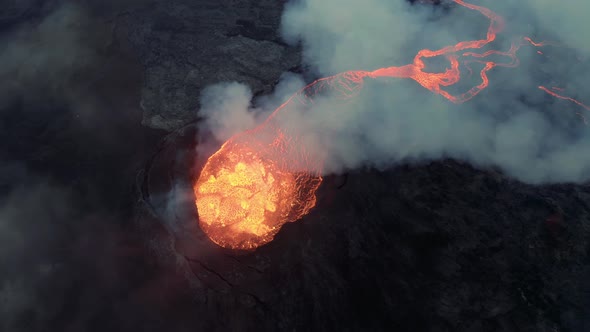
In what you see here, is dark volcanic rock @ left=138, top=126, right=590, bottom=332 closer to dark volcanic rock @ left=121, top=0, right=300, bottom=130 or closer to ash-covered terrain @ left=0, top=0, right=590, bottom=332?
ash-covered terrain @ left=0, top=0, right=590, bottom=332

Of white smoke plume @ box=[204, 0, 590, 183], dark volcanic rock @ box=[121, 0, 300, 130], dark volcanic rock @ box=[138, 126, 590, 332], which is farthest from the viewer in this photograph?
dark volcanic rock @ box=[121, 0, 300, 130]

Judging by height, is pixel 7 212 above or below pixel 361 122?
below

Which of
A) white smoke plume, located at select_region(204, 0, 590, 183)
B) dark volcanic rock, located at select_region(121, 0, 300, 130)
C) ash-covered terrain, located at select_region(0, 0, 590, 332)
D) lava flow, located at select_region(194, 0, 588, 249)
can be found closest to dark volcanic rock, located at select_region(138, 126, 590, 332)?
ash-covered terrain, located at select_region(0, 0, 590, 332)

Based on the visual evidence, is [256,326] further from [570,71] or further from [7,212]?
[570,71]

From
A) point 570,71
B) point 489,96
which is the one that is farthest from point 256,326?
point 570,71

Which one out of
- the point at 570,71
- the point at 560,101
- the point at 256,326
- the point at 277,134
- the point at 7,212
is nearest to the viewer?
the point at 256,326

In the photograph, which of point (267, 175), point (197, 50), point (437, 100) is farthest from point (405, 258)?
point (197, 50)
